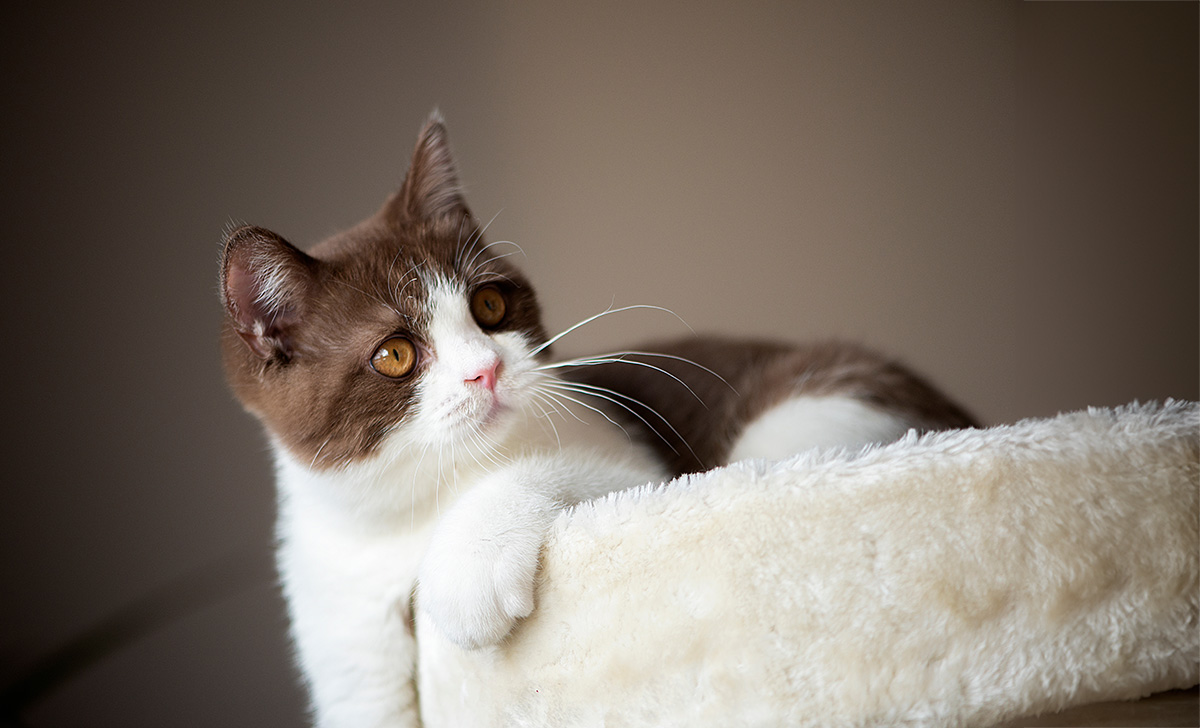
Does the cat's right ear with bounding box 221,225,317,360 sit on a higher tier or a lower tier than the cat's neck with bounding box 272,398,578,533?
higher

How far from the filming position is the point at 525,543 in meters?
0.68

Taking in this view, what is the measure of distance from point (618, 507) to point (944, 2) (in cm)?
187

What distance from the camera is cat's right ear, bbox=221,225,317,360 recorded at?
807 mm

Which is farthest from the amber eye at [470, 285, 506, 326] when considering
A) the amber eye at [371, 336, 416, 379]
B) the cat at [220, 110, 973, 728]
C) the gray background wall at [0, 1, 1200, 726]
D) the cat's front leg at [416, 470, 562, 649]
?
the gray background wall at [0, 1, 1200, 726]

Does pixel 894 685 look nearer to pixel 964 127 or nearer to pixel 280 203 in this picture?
pixel 280 203

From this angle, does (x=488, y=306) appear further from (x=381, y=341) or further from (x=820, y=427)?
(x=820, y=427)

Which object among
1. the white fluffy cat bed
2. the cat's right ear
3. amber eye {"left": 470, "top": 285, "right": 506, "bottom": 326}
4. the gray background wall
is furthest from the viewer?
the gray background wall

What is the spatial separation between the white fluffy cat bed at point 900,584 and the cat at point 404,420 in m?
0.12

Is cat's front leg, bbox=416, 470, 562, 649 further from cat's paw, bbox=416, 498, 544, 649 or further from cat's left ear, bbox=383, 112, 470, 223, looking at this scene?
cat's left ear, bbox=383, 112, 470, 223

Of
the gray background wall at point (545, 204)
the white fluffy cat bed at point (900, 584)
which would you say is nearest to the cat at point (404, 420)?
the white fluffy cat bed at point (900, 584)

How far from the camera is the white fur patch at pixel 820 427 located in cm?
97

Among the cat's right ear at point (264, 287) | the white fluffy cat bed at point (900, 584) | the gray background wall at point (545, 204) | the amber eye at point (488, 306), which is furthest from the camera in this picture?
the gray background wall at point (545, 204)

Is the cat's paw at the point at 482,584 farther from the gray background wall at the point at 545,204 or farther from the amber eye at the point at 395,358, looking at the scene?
the gray background wall at the point at 545,204

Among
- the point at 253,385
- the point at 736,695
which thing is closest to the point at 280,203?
the point at 253,385
